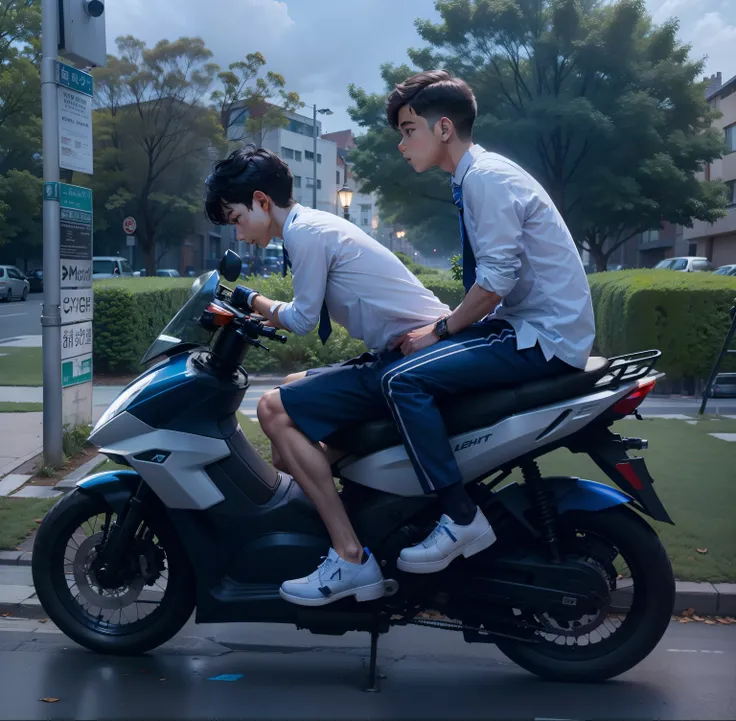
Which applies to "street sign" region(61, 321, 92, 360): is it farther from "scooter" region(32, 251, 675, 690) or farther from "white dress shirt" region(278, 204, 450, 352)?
"white dress shirt" region(278, 204, 450, 352)

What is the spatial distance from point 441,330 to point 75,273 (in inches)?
183

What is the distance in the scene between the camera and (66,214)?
7.04 metres

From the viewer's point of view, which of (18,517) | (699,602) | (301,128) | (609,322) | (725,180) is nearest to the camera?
(699,602)

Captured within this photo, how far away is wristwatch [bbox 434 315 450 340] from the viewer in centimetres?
340

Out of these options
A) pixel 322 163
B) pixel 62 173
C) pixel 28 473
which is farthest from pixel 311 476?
pixel 322 163

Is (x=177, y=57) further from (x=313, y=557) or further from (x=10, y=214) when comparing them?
(x=313, y=557)

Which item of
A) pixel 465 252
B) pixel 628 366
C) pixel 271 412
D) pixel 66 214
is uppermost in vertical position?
pixel 66 214

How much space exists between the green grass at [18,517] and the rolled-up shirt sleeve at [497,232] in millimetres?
3119

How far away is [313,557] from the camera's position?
348 centimetres

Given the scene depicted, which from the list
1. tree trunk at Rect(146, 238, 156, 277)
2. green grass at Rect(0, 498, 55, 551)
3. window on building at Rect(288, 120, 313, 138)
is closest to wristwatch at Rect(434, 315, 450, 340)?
green grass at Rect(0, 498, 55, 551)

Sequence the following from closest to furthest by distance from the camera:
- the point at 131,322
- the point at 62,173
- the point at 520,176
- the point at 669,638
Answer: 1. the point at 520,176
2. the point at 669,638
3. the point at 62,173
4. the point at 131,322

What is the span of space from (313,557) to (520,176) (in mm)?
1571

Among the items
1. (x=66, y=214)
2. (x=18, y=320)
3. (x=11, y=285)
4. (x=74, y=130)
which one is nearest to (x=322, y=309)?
(x=66, y=214)

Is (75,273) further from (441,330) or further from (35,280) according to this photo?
(35,280)
